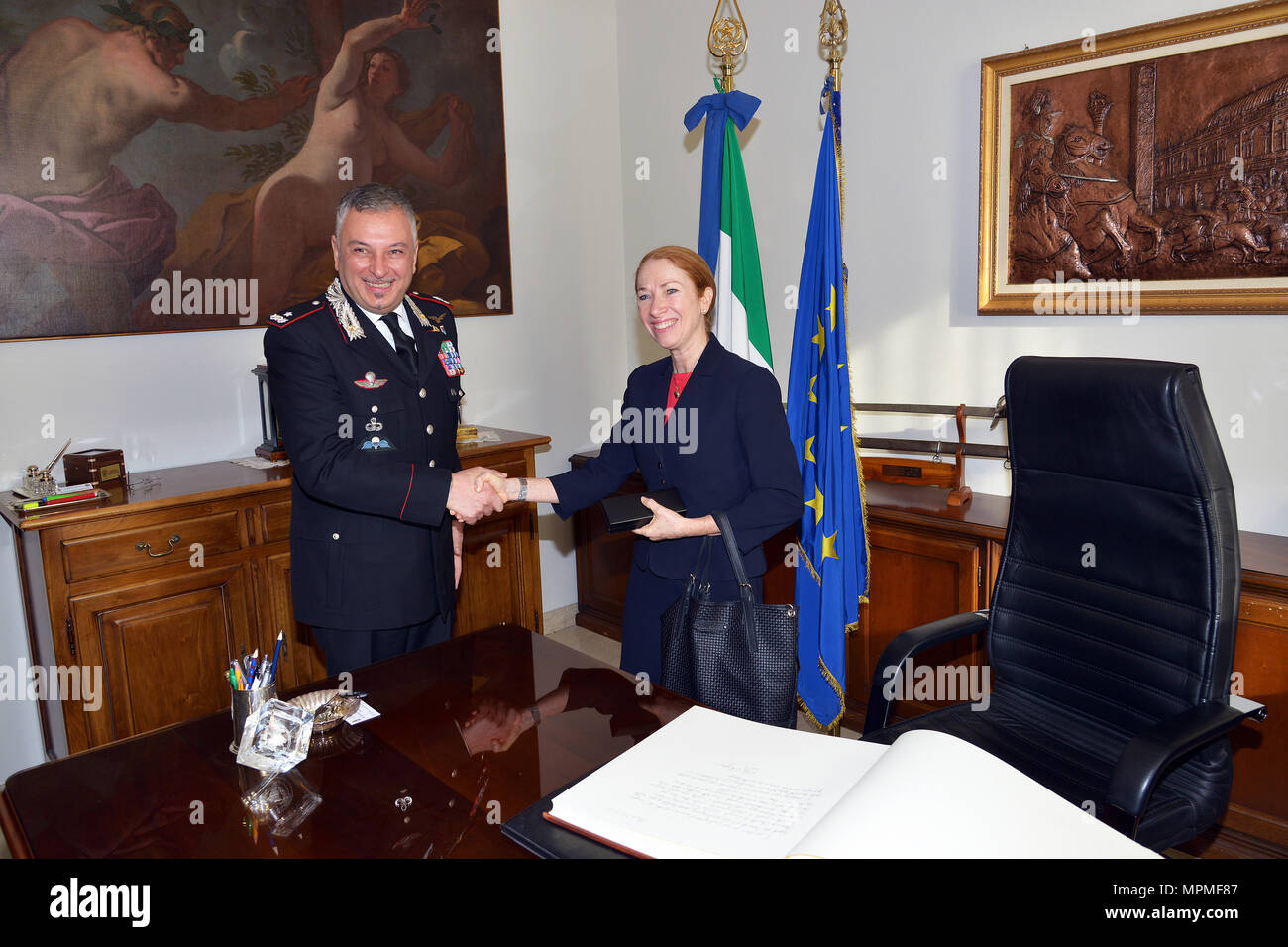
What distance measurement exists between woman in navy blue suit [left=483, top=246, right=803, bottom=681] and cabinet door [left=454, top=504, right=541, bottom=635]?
4.70 feet

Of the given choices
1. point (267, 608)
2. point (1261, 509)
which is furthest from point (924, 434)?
point (267, 608)

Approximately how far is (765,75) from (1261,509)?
96.7 inches

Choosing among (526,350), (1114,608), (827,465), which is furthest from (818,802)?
(526,350)

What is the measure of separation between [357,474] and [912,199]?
2.31 metres

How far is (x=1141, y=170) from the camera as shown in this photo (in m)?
2.77

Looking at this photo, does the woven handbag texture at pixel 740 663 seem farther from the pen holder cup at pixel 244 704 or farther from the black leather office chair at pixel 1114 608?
the pen holder cup at pixel 244 704

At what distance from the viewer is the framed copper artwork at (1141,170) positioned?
2.55 m

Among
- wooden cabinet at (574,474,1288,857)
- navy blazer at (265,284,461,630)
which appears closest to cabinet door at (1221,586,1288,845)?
wooden cabinet at (574,474,1288,857)

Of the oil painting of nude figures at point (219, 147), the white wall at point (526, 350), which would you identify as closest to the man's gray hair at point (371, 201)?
the oil painting of nude figures at point (219, 147)

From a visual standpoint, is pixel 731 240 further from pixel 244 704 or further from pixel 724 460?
pixel 244 704

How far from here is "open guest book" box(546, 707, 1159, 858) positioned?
0.92m

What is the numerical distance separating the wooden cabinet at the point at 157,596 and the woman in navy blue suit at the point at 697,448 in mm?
1392

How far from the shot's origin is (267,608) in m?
2.96

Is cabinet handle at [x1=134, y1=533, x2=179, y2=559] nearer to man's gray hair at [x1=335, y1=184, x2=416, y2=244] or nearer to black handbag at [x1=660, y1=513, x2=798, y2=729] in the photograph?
man's gray hair at [x1=335, y1=184, x2=416, y2=244]
